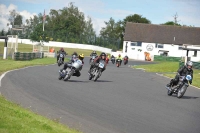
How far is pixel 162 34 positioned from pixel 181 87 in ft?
291

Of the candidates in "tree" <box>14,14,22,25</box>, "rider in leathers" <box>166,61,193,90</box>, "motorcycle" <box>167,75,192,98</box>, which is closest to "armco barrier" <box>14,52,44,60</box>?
"motorcycle" <box>167,75,192,98</box>

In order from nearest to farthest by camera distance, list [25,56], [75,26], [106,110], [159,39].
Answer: [106,110] < [25,56] < [159,39] < [75,26]

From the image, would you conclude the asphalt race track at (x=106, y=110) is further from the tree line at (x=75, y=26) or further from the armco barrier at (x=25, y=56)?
the tree line at (x=75, y=26)

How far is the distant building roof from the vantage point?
353 ft

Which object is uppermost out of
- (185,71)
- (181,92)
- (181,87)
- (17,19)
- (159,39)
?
(17,19)

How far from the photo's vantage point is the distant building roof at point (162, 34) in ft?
353

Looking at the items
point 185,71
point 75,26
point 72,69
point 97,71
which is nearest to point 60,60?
point 97,71

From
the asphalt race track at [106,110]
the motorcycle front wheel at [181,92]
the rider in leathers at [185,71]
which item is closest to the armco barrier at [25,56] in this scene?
the rider in leathers at [185,71]

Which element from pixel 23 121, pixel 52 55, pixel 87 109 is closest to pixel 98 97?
pixel 87 109

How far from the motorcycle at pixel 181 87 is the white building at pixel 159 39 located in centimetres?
8337

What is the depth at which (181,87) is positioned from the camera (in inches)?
838

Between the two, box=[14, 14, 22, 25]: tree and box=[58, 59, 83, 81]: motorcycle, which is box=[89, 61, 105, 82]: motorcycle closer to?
box=[58, 59, 83, 81]: motorcycle

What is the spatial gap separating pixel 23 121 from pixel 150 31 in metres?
101

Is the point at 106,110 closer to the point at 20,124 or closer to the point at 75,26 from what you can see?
the point at 20,124
